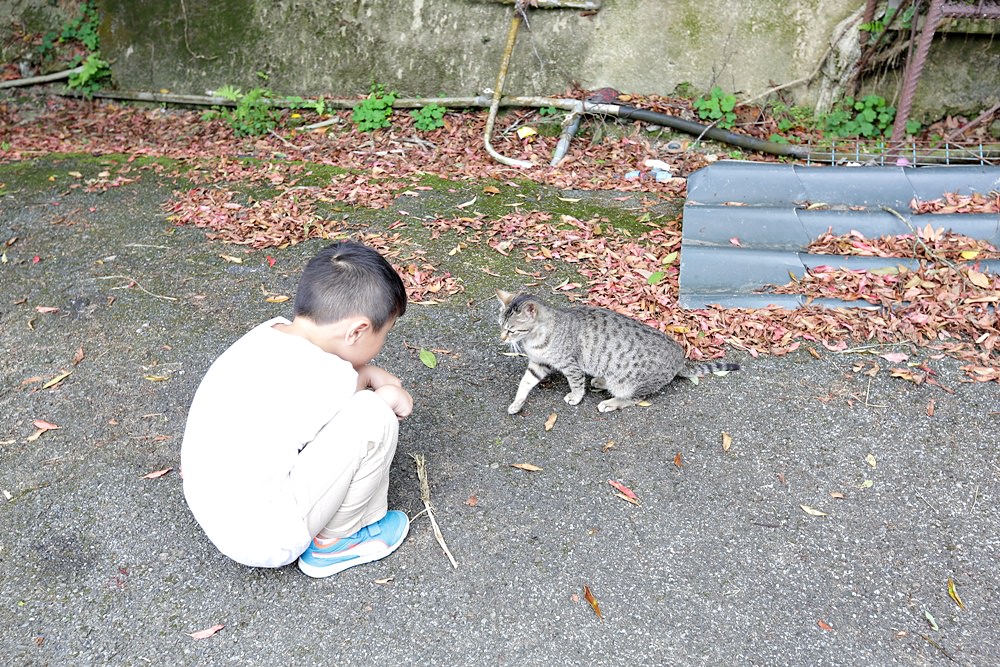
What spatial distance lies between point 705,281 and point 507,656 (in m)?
3.11

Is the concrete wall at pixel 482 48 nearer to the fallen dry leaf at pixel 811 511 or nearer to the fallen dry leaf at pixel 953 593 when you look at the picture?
the fallen dry leaf at pixel 811 511

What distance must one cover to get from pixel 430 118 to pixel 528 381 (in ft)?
15.8

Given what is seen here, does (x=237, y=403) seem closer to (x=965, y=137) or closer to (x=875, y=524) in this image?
(x=875, y=524)

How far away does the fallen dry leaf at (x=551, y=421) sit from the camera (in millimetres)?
4141

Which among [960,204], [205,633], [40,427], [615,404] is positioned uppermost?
[960,204]

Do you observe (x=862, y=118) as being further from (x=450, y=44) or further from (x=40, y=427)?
(x=40, y=427)

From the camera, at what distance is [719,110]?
7668mm

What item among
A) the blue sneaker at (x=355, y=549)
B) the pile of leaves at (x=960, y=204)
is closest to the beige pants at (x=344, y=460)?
the blue sneaker at (x=355, y=549)

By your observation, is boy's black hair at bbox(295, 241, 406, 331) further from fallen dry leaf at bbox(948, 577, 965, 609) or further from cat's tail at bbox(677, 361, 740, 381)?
fallen dry leaf at bbox(948, 577, 965, 609)

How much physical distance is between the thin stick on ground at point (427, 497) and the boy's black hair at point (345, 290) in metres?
0.98

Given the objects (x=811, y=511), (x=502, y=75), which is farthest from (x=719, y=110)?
(x=811, y=511)

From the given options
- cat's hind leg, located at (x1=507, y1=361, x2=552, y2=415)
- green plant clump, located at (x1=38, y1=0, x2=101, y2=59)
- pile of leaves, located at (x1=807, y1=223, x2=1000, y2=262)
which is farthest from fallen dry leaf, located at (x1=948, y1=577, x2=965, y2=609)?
green plant clump, located at (x1=38, y1=0, x2=101, y2=59)

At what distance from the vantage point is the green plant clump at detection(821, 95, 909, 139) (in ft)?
24.5

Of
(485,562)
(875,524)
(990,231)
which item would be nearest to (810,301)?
(990,231)
